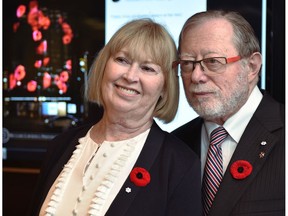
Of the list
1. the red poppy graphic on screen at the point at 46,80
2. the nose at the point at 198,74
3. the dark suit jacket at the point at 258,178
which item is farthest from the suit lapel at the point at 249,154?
the red poppy graphic on screen at the point at 46,80

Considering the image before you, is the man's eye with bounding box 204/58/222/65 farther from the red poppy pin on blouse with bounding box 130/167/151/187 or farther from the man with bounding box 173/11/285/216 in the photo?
the red poppy pin on blouse with bounding box 130/167/151/187

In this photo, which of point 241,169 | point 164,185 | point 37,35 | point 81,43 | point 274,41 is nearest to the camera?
point 164,185

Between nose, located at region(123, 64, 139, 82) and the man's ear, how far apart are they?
458mm

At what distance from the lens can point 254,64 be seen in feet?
5.76

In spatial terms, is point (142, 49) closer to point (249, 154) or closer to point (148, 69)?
point (148, 69)

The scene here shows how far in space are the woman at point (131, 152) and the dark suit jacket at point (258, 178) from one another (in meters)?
0.13

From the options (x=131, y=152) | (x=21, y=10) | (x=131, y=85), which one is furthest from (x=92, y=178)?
(x=21, y=10)

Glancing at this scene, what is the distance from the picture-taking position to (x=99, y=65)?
167 cm

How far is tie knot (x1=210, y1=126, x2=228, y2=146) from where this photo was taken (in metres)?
1.69

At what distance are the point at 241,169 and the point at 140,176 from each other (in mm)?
345

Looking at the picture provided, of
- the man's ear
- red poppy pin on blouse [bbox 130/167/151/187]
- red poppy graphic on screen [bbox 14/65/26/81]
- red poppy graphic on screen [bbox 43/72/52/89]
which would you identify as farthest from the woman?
red poppy graphic on screen [bbox 14/65/26/81]

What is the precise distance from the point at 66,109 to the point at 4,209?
0.86 metres

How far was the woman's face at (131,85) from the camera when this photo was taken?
5.05 ft

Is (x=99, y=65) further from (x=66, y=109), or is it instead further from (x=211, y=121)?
(x=66, y=109)
